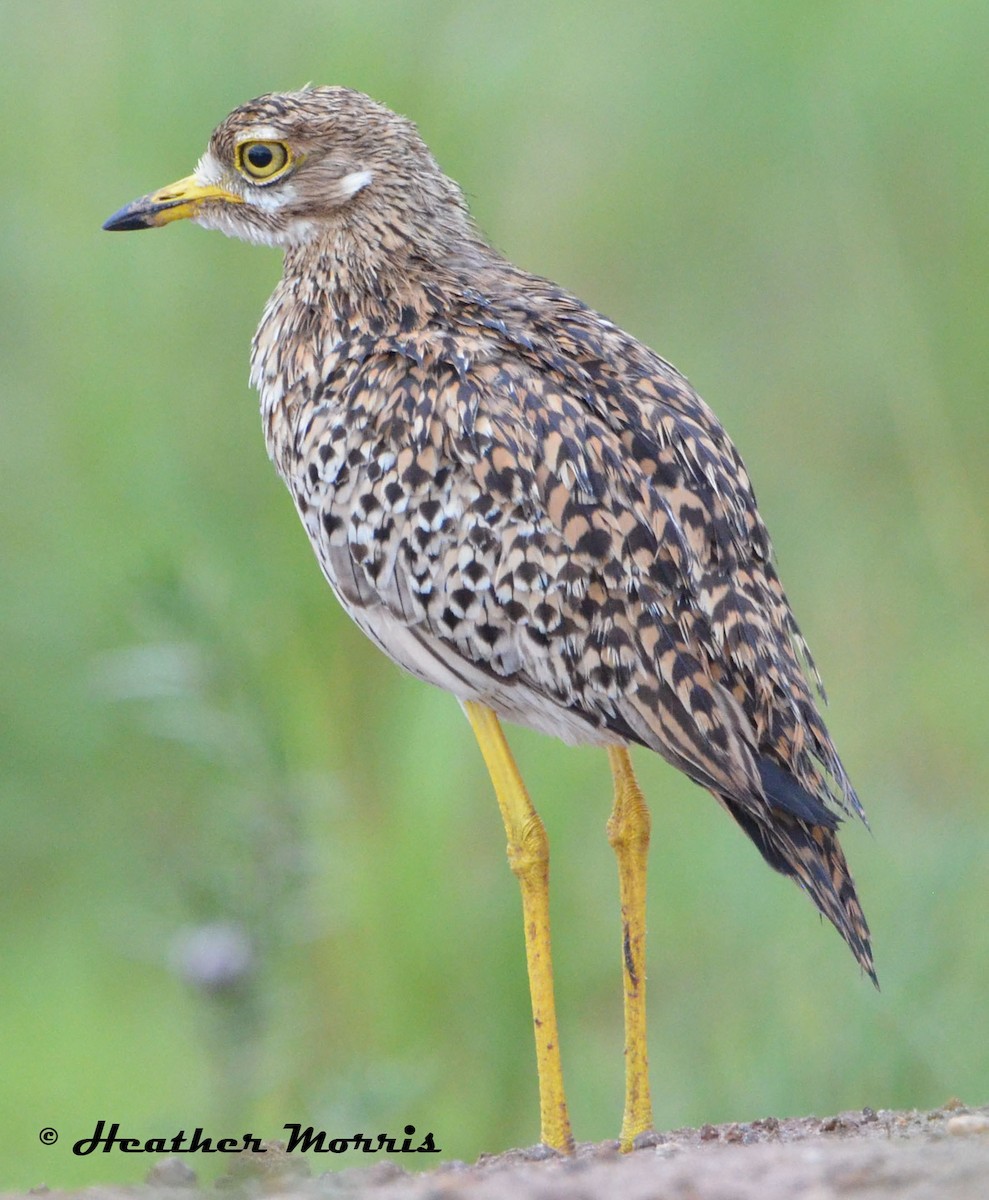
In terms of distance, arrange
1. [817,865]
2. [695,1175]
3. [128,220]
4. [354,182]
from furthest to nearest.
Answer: [128,220]
[354,182]
[817,865]
[695,1175]

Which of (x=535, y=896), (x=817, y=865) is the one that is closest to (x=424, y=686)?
(x=535, y=896)

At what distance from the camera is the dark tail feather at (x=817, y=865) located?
14.9ft

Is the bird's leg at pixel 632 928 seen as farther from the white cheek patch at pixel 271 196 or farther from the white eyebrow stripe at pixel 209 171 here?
the white eyebrow stripe at pixel 209 171

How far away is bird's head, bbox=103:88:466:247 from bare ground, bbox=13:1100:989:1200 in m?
2.52

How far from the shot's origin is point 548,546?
15.3 ft

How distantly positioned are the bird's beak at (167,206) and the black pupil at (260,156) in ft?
0.36

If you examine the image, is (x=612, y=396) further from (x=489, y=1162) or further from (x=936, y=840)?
(x=936, y=840)

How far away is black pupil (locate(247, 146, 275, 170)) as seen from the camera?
5.48m

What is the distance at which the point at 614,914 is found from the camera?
A: 7758 mm

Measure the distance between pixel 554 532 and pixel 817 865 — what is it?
0.98m

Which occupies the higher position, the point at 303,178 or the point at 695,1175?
the point at 303,178

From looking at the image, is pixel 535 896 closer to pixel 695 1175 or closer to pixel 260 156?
pixel 695 1175

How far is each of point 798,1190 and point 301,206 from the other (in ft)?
10.3

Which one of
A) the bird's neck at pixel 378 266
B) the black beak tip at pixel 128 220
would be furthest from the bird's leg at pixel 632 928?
the black beak tip at pixel 128 220
